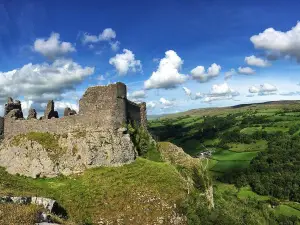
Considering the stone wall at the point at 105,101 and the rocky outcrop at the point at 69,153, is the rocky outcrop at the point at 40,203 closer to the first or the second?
the rocky outcrop at the point at 69,153

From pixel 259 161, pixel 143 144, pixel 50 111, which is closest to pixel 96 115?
pixel 143 144

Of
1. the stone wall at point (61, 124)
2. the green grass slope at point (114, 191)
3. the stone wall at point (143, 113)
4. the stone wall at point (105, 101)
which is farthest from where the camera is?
the stone wall at point (143, 113)

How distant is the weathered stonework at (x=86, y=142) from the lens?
1375 inches

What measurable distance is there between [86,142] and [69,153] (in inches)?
82.1

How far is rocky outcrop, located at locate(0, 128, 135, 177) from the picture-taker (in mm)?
34750

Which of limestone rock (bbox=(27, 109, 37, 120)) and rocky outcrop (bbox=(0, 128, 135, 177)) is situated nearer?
rocky outcrop (bbox=(0, 128, 135, 177))

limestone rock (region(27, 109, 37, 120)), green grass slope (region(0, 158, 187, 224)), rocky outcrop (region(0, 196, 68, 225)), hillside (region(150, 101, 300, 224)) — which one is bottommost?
hillside (region(150, 101, 300, 224))

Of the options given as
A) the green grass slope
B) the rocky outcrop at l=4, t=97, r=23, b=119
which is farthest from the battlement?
the green grass slope

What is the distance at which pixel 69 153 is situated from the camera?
35531mm

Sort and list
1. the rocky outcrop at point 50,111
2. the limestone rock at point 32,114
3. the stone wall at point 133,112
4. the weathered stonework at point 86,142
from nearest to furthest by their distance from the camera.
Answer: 1. the weathered stonework at point 86,142
2. the stone wall at point 133,112
3. the rocky outcrop at point 50,111
4. the limestone rock at point 32,114

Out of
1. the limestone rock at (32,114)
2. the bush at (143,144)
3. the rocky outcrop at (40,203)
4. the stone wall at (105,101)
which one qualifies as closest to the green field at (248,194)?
the bush at (143,144)

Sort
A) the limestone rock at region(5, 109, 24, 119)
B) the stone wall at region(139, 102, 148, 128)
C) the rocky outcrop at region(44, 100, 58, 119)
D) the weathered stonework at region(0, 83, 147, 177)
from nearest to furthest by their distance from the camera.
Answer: the weathered stonework at region(0, 83, 147, 177) < the rocky outcrop at region(44, 100, 58, 119) < the limestone rock at region(5, 109, 24, 119) < the stone wall at region(139, 102, 148, 128)

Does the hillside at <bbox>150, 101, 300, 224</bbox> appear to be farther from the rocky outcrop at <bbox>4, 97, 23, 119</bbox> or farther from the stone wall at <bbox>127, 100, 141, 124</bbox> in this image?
the rocky outcrop at <bbox>4, 97, 23, 119</bbox>

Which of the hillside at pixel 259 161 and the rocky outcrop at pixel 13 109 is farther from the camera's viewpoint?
the hillside at pixel 259 161
